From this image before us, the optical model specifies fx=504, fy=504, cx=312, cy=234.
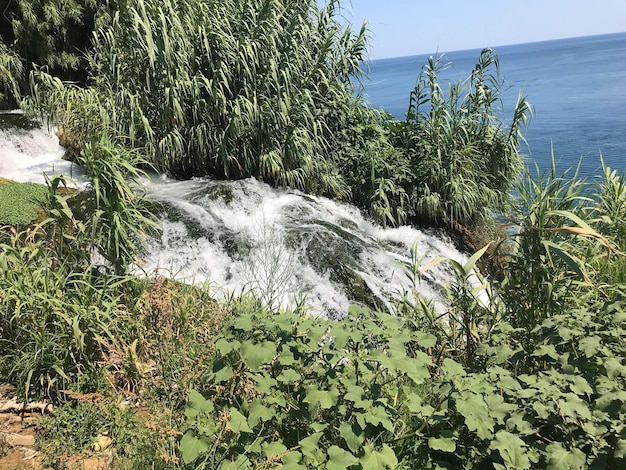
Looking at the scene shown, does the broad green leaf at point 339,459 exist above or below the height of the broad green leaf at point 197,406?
below

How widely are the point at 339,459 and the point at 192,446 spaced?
0.53m

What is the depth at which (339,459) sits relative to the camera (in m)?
1.73

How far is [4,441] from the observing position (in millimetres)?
2506

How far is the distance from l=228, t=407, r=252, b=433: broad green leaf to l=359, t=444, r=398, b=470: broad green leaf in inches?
17.0

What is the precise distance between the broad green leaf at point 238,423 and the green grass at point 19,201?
398 centimetres

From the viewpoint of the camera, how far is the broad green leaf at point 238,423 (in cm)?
184

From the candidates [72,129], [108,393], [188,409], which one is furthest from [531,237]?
[72,129]

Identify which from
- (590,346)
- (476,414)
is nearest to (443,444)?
(476,414)

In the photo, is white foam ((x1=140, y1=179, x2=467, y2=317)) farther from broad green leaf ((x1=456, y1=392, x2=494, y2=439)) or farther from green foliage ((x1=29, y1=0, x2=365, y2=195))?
broad green leaf ((x1=456, y1=392, x2=494, y2=439))

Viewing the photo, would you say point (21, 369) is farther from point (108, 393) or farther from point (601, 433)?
point (601, 433)

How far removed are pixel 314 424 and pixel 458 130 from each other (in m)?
6.31

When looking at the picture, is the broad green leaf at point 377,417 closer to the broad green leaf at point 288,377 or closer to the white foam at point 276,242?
the broad green leaf at point 288,377

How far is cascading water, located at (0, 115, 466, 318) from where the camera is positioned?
567 cm

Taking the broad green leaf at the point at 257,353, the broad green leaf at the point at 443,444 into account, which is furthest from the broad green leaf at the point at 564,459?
the broad green leaf at the point at 257,353
